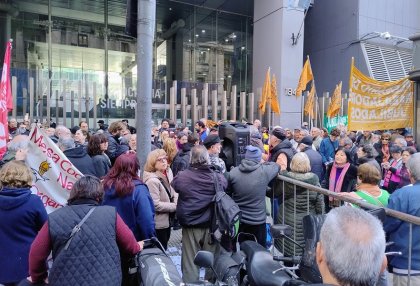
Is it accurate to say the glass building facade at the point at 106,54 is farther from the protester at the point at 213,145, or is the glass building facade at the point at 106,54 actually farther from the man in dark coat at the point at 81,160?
the protester at the point at 213,145

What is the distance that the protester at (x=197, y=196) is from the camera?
14.3ft

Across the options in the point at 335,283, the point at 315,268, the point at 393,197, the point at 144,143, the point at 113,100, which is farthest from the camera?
the point at 113,100

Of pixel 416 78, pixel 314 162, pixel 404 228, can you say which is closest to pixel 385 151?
pixel 416 78

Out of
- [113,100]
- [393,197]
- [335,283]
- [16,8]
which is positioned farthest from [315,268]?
[16,8]

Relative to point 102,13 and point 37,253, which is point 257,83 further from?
point 37,253

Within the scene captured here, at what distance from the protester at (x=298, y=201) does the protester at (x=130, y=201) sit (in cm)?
206

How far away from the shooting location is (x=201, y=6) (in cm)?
2498

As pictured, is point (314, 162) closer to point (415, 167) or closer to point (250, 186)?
point (250, 186)

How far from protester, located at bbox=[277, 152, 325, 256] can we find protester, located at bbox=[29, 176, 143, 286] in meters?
2.63

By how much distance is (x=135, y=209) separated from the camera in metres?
3.63

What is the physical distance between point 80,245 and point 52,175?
2134mm

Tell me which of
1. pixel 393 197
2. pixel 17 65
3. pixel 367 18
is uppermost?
pixel 367 18

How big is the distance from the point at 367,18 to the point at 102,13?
52.2 ft

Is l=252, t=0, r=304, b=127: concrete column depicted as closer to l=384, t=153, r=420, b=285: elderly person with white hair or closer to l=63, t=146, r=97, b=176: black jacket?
l=63, t=146, r=97, b=176: black jacket
